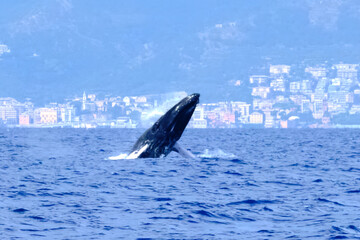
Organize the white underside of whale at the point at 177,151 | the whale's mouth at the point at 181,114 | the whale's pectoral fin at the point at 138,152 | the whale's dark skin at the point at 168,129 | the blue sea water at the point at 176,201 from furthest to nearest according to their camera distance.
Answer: the whale's pectoral fin at the point at 138,152
the white underside of whale at the point at 177,151
the whale's dark skin at the point at 168,129
the whale's mouth at the point at 181,114
the blue sea water at the point at 176,201

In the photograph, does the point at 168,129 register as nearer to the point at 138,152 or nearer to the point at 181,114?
the point at 181,114

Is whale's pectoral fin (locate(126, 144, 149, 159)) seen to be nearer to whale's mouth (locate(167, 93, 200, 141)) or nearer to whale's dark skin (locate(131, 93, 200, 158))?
whale's dark skin (locate(131, 93, 200, 158))

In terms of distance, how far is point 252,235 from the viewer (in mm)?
18438

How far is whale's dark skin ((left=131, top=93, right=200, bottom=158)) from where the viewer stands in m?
28.8

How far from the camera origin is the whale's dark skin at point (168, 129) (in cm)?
2884

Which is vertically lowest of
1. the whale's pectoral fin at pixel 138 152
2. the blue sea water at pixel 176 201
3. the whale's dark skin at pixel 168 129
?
the blue sea water at pixel 176 201

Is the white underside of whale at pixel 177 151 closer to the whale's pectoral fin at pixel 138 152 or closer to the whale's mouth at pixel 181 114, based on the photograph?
the whale's pectoral fin at pixel 138 152

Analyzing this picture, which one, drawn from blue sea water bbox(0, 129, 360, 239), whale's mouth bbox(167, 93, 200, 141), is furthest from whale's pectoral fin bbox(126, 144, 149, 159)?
whale's mouth bbox(167, 93, 200, 141)

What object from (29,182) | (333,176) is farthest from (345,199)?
(29,182)

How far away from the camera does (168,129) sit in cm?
2972

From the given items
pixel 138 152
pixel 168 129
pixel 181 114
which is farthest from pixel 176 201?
pixel 138 152

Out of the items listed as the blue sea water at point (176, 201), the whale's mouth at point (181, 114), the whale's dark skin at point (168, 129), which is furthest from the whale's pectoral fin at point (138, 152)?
the whale's mouth at point (181, 114)

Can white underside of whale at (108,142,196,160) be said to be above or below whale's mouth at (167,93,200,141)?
below

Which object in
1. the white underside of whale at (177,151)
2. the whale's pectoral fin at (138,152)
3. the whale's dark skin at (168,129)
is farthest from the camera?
the whale's pectoral fin at (138,152)
